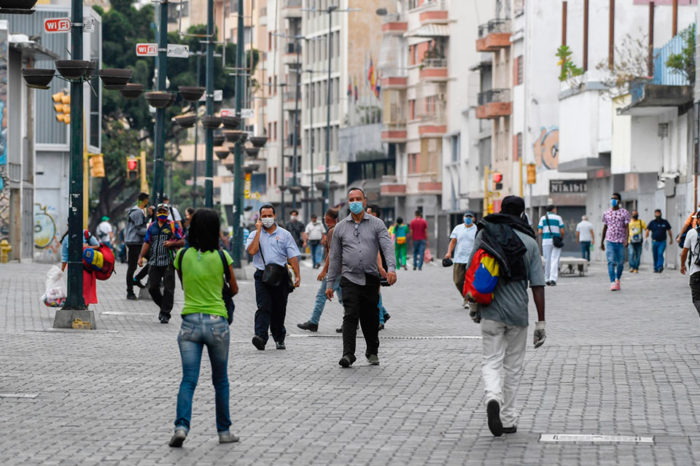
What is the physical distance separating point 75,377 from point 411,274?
3187 centimetres

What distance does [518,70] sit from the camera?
249 ft

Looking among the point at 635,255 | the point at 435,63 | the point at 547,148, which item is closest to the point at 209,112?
the point at 635,255

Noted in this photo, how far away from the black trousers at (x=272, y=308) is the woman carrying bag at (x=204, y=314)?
25.1 feet

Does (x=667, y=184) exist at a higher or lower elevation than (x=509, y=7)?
lower

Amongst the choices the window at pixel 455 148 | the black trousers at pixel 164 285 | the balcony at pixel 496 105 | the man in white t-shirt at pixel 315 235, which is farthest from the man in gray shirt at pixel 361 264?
the window at pixel 455 148

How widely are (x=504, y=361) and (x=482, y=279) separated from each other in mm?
594

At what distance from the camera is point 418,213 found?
49.6 meters

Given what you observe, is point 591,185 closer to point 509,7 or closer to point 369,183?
point 509,7

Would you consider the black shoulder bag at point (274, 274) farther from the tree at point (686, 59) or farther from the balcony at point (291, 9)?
the balcony at point (291, 9)

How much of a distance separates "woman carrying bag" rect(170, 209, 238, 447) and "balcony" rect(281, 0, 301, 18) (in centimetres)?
11138

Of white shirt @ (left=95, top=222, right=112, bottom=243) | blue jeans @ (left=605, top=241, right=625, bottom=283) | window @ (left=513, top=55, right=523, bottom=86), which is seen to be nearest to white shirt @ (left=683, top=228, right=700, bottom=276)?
blue jeans @ (left=605, top=241, right=625, bottom=283)

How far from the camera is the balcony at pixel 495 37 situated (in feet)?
255

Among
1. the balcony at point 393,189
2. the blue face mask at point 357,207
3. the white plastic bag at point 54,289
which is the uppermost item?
the balcony at point 393,189

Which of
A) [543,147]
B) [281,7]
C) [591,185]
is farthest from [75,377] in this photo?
[281,7]
